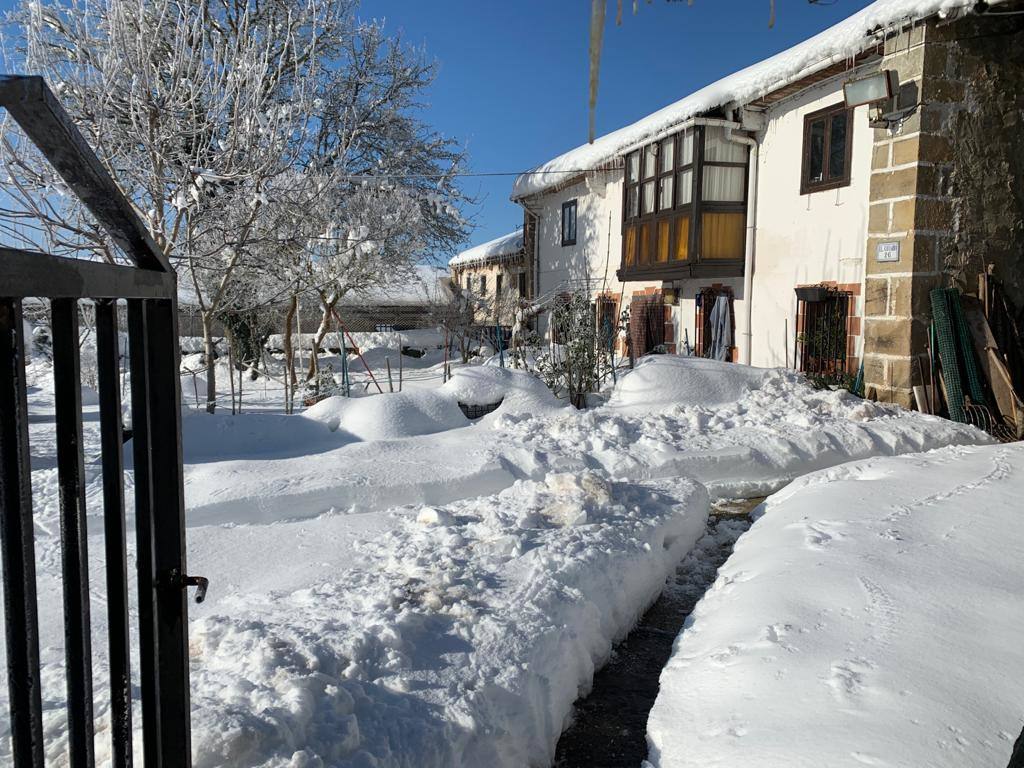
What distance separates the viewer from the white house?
8695mm

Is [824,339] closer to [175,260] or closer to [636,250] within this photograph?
[636,250]

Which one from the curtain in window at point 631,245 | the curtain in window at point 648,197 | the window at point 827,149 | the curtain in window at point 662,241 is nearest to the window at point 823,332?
the window at point 827,149

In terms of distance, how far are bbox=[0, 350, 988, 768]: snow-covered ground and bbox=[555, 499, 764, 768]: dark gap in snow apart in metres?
0.09

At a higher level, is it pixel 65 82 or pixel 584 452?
pixel 65 82

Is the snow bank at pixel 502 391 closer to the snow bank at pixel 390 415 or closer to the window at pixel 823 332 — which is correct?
the snow bank at pixel 390 415

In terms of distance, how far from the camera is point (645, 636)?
3717 millimetres

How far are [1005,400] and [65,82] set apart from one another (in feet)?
36.1

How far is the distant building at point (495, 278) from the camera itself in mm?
19938

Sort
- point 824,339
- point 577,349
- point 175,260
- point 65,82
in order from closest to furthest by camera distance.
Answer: point 65,82
point 175,260
point 577,349
point 824,339

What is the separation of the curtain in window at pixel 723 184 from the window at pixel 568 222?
A: 6559mm

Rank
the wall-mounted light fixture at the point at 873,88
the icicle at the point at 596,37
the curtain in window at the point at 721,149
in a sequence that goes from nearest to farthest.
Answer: the icicle at the point at 596,37, the wall-mounted light fixture at the point at 873,88, the curtain in window at the point at 721,149

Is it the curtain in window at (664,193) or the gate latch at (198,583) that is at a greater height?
the curtain in window at (664,193)

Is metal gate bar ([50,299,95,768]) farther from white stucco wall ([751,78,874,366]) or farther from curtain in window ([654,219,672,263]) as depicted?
curtain in window ([654,219,672,263])

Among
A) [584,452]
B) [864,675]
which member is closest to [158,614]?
[864,675]
